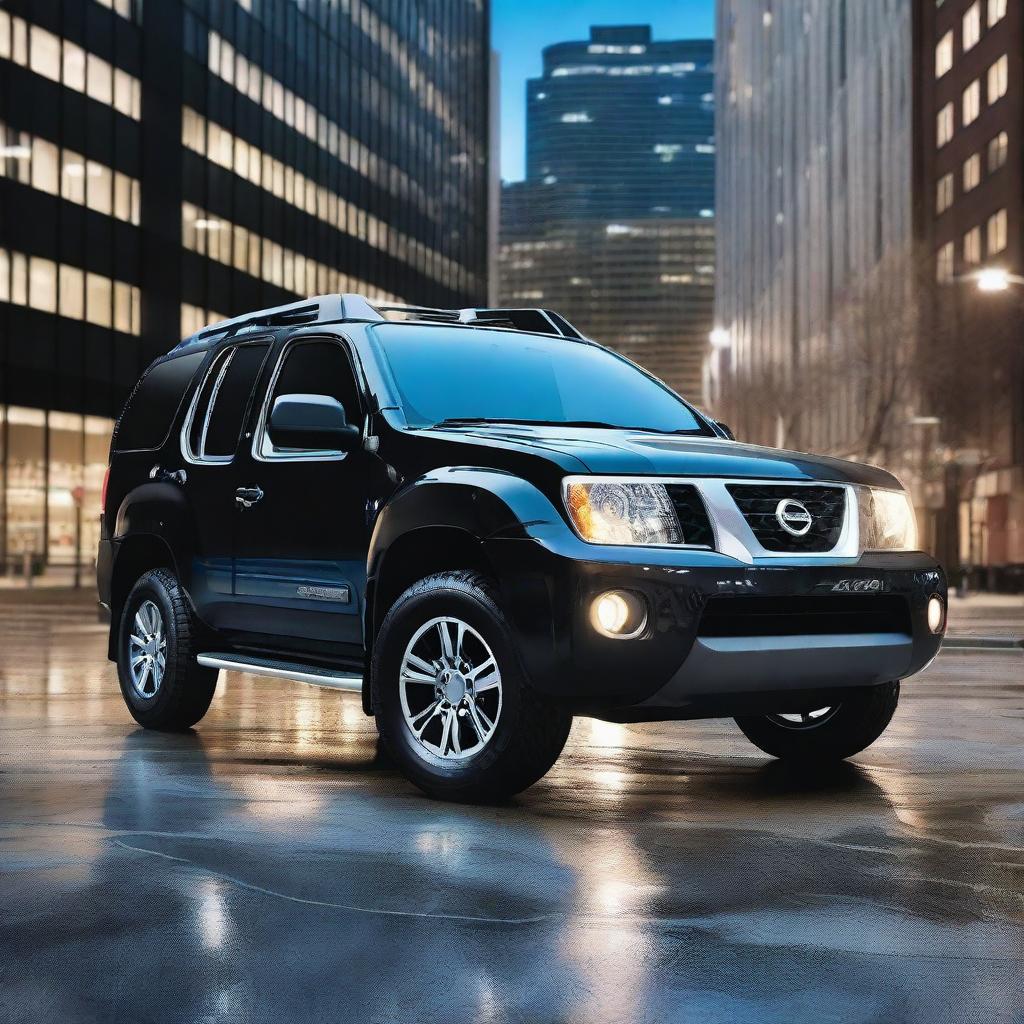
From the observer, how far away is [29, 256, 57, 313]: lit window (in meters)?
50.4

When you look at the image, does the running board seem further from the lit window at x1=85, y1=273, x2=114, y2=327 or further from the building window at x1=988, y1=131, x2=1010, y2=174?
the building window at x1=988, y1=131, x2=1010, y2=174

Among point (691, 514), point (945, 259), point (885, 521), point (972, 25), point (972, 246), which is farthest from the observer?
point (945, 259)

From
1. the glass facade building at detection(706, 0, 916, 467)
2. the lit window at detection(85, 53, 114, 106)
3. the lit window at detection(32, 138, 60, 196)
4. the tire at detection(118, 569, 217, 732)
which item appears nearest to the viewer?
the tire at detection(118, 569, 217, 732)

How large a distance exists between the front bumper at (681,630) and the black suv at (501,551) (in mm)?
10

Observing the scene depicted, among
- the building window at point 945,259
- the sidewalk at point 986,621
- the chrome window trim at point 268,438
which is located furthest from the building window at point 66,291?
the chrome window trim at point 268,438

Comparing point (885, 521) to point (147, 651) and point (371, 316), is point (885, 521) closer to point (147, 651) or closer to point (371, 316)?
point (371, 316)

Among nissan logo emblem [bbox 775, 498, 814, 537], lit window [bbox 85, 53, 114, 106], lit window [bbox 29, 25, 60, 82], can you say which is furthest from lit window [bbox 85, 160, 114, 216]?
nissan logo emblem [bbox 775, 498, 814, 537]

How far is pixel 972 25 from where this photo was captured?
206 ft

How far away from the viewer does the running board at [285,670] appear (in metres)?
7.83

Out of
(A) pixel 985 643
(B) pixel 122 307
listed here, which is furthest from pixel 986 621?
(B) pixel 122 307

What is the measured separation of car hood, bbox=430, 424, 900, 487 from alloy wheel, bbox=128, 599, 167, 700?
2785mm

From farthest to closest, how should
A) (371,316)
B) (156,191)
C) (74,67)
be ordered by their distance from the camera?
(156,191) → (74,67) → (371,316)

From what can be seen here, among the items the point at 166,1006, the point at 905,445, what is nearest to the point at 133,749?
the point at 166,1006

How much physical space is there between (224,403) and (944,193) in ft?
197
